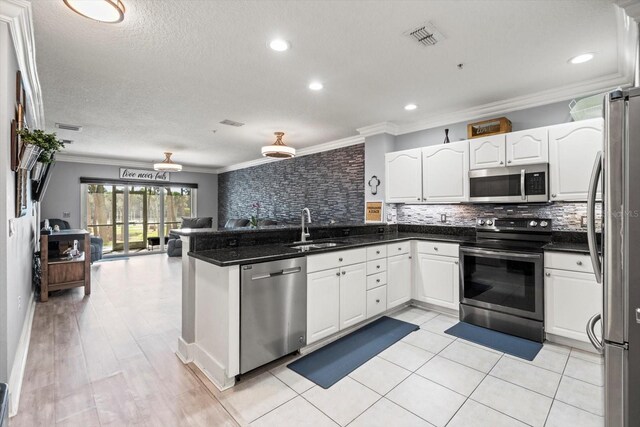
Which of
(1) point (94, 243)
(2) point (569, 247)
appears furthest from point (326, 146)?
(1) point (94, 243)

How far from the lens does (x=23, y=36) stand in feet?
6.82

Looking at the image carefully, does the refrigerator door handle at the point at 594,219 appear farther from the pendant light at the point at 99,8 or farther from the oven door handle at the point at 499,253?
the pendant light at the point at 99,8

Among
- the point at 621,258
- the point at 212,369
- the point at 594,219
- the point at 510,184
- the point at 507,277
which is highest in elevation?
the point at 510,184

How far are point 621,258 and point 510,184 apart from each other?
2.34m

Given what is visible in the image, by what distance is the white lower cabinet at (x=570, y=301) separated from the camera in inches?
102

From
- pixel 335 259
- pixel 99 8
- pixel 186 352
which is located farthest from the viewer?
pixel 335 259

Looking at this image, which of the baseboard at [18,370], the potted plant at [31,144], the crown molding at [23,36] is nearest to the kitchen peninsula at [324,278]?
the baseboard at [18,370]

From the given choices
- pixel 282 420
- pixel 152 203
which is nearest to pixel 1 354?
pixel 282 420

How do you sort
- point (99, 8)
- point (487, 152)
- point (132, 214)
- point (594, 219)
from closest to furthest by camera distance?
point (594, 219)
point (99, 8)
point (487, 152)
point (132, 214)

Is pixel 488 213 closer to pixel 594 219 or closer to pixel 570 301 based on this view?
pixel 570 301

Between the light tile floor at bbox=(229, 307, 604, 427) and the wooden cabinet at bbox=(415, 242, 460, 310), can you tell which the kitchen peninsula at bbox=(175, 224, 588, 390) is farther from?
the light tile floor at bbox=(229, 307, 604, 427)

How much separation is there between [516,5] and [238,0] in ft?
5.95

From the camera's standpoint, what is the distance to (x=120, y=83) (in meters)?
3.17

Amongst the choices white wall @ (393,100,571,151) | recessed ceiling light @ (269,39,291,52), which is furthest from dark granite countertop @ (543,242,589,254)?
recessed ceiling light @ (269,39,291,52)
